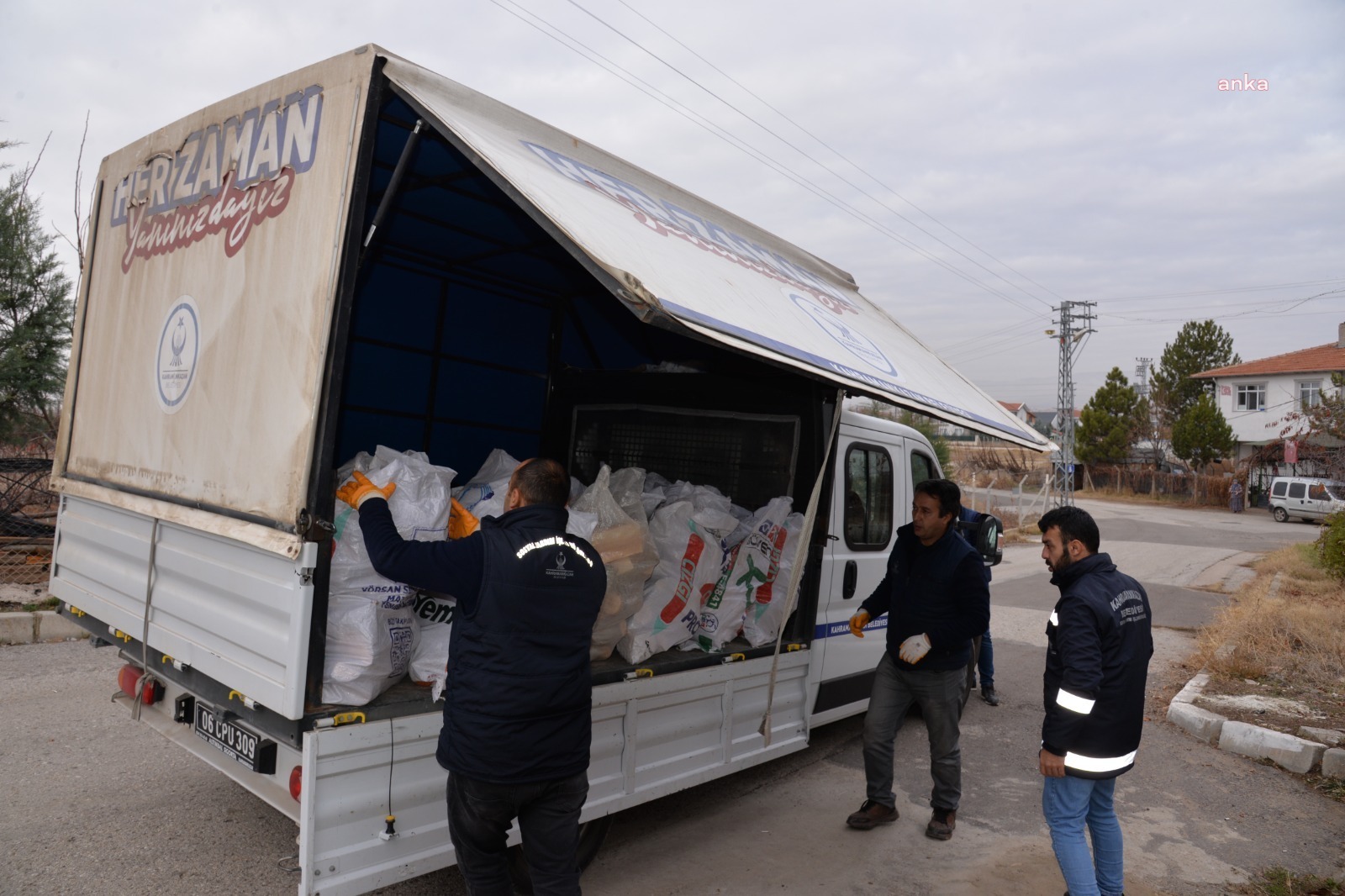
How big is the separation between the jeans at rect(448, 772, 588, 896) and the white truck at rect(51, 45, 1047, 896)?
0.34m

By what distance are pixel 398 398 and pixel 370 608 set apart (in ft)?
7.63

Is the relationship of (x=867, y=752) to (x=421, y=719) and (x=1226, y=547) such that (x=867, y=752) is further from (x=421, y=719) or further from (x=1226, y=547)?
(x=1226, y=547)

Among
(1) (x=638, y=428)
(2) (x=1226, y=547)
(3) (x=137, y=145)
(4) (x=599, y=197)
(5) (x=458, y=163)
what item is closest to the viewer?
(4) (x=599, y=197)

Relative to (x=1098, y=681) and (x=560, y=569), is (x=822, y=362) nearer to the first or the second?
(x=560, y=569)

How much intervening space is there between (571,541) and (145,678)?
2.10m

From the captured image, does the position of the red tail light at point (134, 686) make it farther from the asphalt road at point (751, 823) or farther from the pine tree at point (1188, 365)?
the pine tree at point (1188, 365)

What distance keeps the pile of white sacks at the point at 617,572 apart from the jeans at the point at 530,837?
509 mm

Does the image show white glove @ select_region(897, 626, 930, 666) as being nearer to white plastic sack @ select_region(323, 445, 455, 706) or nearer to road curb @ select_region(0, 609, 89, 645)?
white plastic sack @ select_region(323, 445, 455, 706)

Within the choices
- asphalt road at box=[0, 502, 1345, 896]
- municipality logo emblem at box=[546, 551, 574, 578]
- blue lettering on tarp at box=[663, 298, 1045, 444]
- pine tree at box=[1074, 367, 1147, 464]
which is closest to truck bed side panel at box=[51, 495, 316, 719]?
municipality logo emblem at box=[546, 551, 574, 578]

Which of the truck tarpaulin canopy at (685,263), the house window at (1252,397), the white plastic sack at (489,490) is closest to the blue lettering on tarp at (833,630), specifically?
the truck tarpaulin canopy at (685,263)

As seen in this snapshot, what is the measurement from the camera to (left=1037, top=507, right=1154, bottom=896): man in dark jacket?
3.11 m

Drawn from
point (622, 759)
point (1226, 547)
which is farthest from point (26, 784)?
point (1226, 547)

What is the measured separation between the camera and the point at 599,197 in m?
3.31

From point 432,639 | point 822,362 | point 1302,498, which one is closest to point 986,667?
point 822,362
